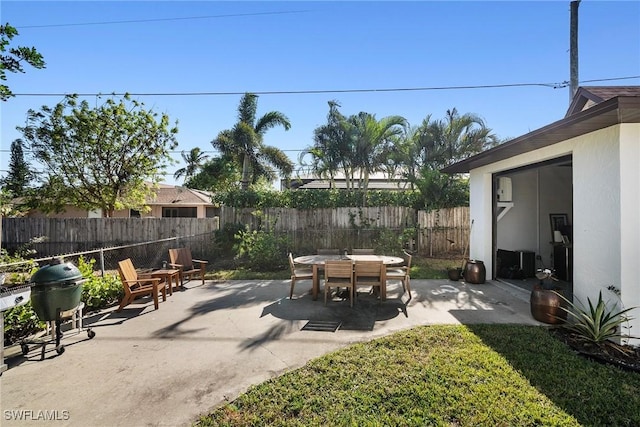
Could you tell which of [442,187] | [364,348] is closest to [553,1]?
[442,187]

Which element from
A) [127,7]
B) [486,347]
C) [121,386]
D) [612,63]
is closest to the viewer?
[121,386]

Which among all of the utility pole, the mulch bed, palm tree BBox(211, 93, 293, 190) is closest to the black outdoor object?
the mulch bed

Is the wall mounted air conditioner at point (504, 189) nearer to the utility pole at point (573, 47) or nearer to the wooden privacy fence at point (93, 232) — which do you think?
the utility pole at point (573, 47)

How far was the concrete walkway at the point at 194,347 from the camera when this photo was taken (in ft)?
8.51

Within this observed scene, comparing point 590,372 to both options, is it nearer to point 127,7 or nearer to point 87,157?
point 127,7

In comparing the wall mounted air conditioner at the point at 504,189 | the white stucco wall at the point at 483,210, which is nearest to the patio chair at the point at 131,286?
the white stucco wall at the point at 483,210

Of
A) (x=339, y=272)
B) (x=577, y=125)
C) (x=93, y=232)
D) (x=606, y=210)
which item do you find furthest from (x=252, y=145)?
(x=606, y=210)

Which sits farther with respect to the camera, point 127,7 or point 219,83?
point 219,83

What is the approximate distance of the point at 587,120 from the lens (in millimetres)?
3748

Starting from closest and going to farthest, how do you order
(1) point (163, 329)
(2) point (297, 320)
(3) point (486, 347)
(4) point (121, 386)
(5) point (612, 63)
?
1. (4) point (121, 386)
2. (3) point (486, 347)
3. (1) point (163, 329)
4. (2) point (297, 320)
5. (5) point (612, 63)

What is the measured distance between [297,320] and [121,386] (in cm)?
247

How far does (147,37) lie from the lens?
8961 millimetres

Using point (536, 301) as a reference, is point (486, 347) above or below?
below

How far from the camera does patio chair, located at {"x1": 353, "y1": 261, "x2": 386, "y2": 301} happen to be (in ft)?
17.4
